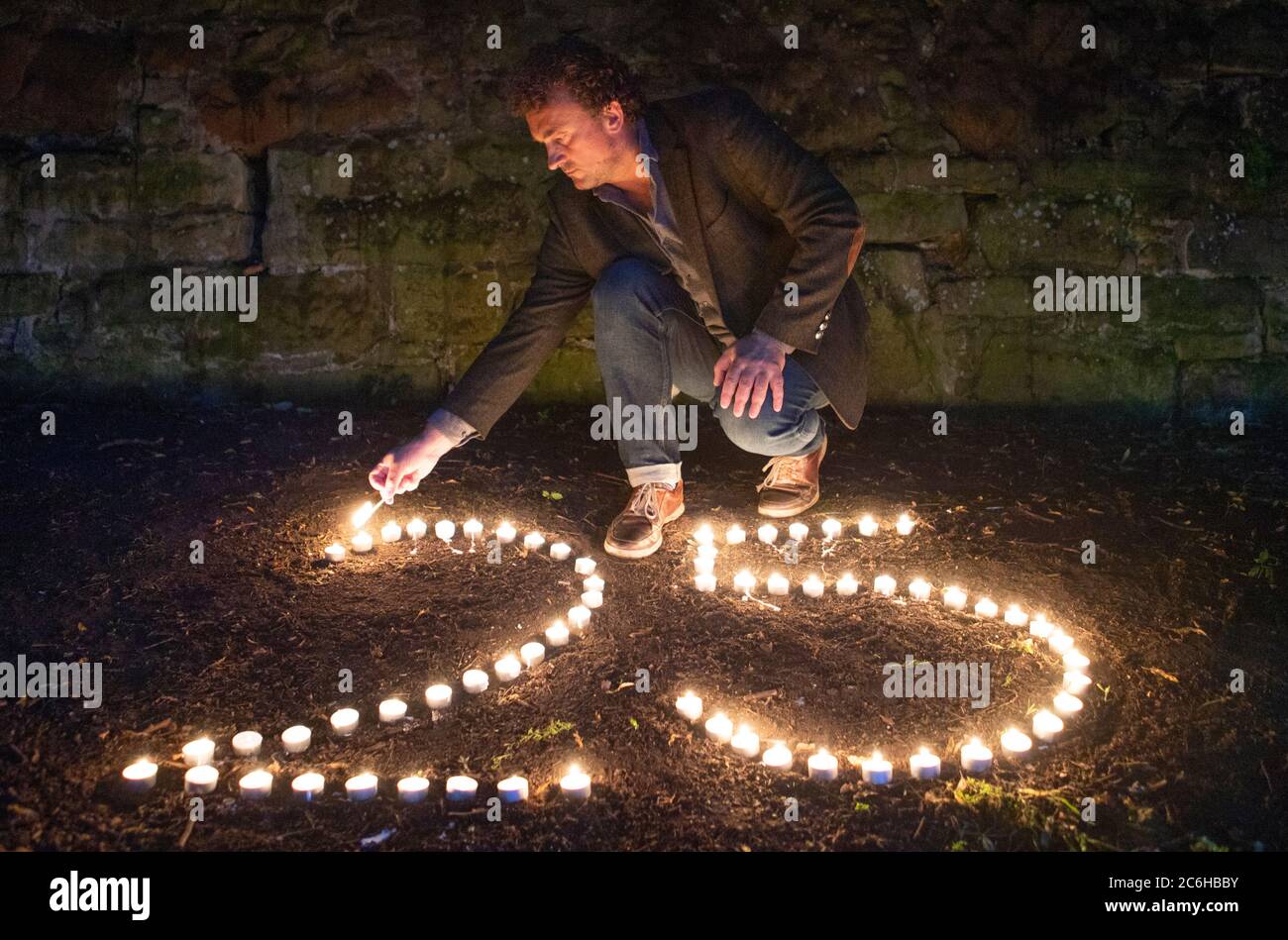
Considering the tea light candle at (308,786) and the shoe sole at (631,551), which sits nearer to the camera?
the tea light candle at (308,786)

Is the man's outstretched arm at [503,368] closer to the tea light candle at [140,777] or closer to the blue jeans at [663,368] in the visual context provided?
the blue jeans at [663,368]

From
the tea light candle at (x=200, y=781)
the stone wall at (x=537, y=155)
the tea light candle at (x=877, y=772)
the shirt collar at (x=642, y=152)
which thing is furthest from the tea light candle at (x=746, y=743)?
the stone wall at (x=537, y=155)

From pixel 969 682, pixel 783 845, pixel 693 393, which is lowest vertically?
pixel 783 845

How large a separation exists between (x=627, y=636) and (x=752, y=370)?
92cm

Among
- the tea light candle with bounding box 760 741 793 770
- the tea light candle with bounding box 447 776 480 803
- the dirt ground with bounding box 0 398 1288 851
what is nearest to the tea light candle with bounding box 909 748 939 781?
the dirt ground with bounding box 0 398 1288 851

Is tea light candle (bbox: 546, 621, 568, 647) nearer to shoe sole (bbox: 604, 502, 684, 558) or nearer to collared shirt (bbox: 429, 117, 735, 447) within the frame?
shoe sole (bbox: 604, 502, 684, 558)

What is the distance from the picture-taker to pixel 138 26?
4.86 metres

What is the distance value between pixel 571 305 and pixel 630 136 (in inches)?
26.1

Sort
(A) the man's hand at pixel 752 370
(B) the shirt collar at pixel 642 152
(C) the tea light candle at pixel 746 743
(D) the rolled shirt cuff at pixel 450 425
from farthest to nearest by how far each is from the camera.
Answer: (D) the rolled shirt cuff at pixel 450 425
(B) the shirt collar at pixel 642 152
(A) the man's hand at pixel 752 370
(C) the tea light candle at pixel 746 743

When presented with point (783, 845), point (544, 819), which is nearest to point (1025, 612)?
point (783, 845)

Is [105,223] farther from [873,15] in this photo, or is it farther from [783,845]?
[783,845]

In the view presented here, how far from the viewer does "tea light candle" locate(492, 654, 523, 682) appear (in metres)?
2.83

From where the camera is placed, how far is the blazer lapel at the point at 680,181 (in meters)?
3.43

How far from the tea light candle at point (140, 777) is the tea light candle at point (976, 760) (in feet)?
→ 6.10
